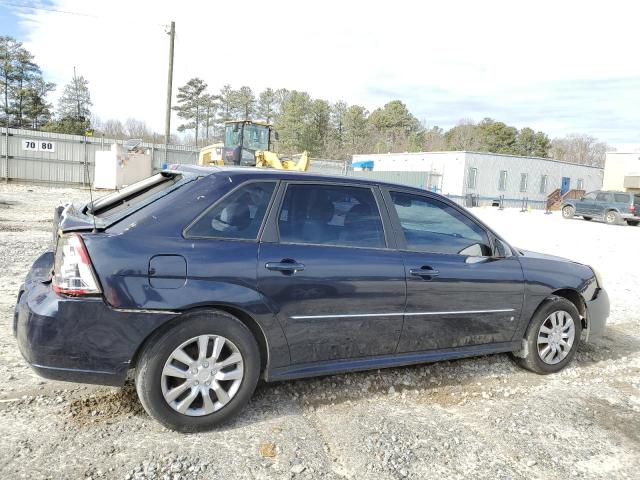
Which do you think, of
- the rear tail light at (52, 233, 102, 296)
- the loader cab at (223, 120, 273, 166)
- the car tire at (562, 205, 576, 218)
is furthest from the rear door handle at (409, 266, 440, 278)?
the car tire at (562, 205, 576, 218)

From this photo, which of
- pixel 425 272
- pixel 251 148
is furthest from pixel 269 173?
pixel 251 148

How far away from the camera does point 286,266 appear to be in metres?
3.27

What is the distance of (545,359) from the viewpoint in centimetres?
451

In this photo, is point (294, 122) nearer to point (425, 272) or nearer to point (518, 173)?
point (518, 173)

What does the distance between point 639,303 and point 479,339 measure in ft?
15.4

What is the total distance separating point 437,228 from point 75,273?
2641 millimetres

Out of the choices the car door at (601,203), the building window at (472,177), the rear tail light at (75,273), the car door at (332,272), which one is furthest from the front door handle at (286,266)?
the building window at (472,177)

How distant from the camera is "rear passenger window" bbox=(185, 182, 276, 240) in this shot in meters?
3.19

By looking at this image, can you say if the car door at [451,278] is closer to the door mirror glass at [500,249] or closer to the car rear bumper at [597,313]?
the door mirror glass at [500,249]

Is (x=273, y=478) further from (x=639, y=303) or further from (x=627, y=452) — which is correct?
(x=639, y=303)

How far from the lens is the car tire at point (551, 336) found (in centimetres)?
442

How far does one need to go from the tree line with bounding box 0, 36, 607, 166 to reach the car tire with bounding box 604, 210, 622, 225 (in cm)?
3661

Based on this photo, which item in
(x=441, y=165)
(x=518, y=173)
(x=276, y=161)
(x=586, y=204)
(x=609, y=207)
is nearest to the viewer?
(x=276, y=161)

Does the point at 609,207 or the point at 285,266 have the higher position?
the point at 609,207
